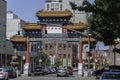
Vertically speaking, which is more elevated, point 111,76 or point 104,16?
point 104,16

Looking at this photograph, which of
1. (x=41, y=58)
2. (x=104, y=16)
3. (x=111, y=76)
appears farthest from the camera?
(x=41, y=58)

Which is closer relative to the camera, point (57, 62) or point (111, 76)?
point (111, 76)

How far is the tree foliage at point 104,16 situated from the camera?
23078mm

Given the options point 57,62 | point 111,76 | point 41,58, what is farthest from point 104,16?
point 57,62

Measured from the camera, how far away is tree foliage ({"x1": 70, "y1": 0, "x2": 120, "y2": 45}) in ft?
75.7

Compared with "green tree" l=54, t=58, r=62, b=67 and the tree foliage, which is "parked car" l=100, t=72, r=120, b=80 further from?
"green tree" l=54, t=58, r=62, b=67

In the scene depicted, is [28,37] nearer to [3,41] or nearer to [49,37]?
[49,37]

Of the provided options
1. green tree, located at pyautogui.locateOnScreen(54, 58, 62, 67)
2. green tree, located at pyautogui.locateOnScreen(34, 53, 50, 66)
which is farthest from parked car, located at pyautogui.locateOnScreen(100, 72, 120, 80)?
green tree, located at pyautogui.locateOnScreen(54, 58, 62, 67)

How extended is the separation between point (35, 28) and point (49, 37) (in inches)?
433

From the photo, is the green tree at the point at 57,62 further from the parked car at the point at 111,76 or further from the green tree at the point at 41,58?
the parked car at the point at 111,76

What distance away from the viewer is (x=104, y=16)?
998 inches

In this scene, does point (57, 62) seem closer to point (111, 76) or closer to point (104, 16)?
point (111, 76)

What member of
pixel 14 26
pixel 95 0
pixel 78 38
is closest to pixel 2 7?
pixel 78 38

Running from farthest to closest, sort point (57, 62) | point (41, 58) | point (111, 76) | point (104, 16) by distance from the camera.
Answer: point (57, 62)
point (41, 58)
point (111, 76)
point (104, 16)
